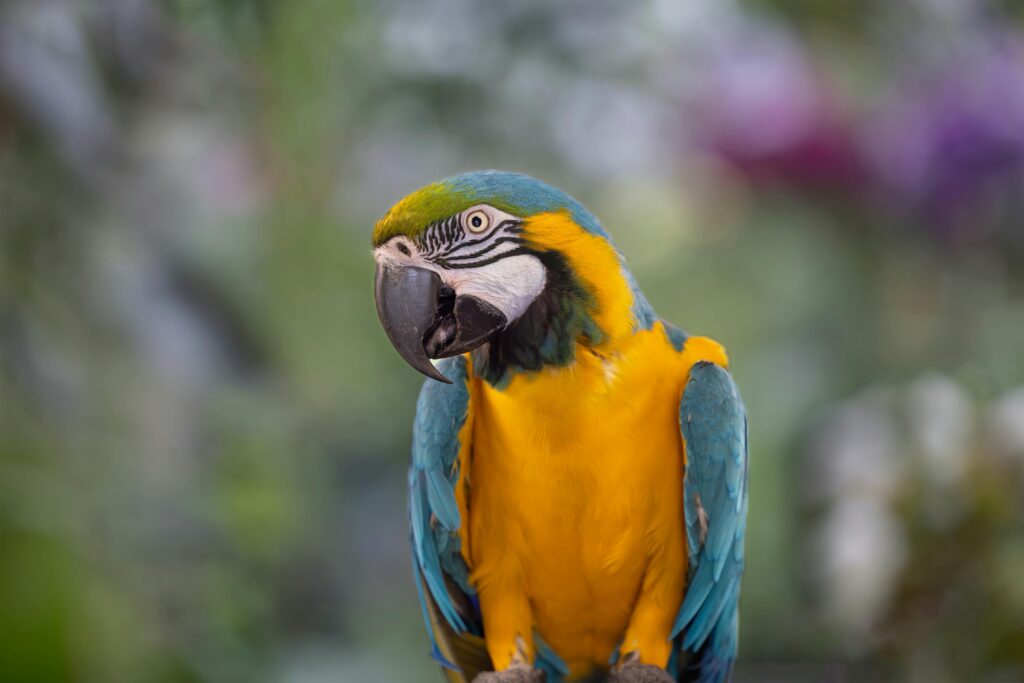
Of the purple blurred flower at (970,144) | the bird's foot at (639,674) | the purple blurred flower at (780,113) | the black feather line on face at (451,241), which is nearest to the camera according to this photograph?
the black feather line on face at (451,241)

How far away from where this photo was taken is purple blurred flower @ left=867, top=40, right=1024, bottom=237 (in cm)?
121

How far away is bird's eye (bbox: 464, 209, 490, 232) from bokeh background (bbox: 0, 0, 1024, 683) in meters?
0.39

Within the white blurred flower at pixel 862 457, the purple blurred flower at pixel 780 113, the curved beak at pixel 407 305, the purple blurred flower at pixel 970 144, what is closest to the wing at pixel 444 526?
the curved beak at pixel 407 305

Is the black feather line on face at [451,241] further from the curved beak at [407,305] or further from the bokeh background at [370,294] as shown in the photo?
the bokeh background at [370,294]

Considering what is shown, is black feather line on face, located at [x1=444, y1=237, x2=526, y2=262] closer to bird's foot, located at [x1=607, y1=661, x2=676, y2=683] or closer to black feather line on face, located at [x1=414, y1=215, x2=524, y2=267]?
black feather line on face, located at [x1=414, y1=215, x2=524, y2=267]

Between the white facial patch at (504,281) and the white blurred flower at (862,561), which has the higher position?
the white facial patch at (504,281)

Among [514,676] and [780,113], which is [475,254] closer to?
[514,676]

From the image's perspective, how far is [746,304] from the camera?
1.99 meters

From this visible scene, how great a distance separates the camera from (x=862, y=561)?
909 mm

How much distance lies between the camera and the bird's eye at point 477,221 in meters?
0.62

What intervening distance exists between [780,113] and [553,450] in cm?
98

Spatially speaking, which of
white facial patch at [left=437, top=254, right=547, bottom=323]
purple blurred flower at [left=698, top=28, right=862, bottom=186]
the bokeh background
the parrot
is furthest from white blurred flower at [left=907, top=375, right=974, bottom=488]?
purple blurred flower at [left=698, top=28, right=862, bottom=186]

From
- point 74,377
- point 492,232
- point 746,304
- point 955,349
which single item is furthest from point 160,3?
point 746,304

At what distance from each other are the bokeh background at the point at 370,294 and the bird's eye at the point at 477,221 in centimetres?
39
